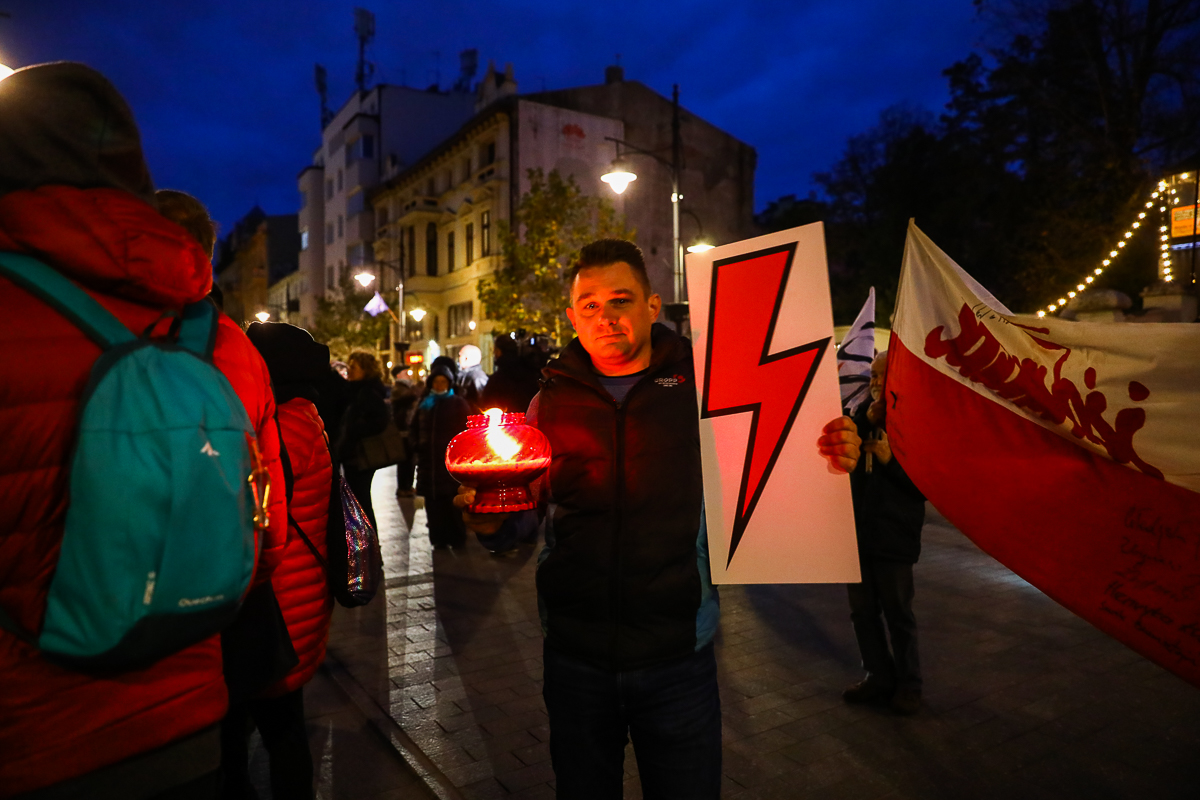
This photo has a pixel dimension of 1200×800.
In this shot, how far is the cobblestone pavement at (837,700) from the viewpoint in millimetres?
3605

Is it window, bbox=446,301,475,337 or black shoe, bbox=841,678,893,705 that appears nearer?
black shoe, bbox=841,678,893,705

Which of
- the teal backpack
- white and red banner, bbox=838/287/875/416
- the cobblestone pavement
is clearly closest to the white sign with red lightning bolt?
the teal backpack

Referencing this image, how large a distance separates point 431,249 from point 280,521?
39341 mm

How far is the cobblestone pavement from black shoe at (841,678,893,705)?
93 millimetres

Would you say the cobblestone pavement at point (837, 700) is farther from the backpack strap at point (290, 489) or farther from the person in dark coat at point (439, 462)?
the person in dark coat at point (439, 462)

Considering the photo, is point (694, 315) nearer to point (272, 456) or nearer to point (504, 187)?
point (272, 456)

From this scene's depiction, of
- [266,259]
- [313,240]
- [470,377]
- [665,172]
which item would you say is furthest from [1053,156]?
[266,259]

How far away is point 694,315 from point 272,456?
4.30 ft

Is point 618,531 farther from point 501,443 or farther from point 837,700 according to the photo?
point 837,700

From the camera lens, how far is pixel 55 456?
1.28 metres

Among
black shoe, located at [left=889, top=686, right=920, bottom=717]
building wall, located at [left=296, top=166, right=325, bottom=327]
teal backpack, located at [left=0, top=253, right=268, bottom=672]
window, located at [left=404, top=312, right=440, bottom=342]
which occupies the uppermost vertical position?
building wall, located at [left=296, top=166, right=325, bottom=327]

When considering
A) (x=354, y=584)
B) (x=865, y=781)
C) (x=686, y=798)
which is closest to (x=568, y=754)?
(x=686, y=798)

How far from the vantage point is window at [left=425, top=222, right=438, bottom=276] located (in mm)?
39406

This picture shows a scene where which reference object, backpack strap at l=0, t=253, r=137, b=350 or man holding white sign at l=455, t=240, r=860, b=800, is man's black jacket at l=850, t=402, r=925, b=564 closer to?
man holding white sign at l=455, t=240, r=860, b=800
